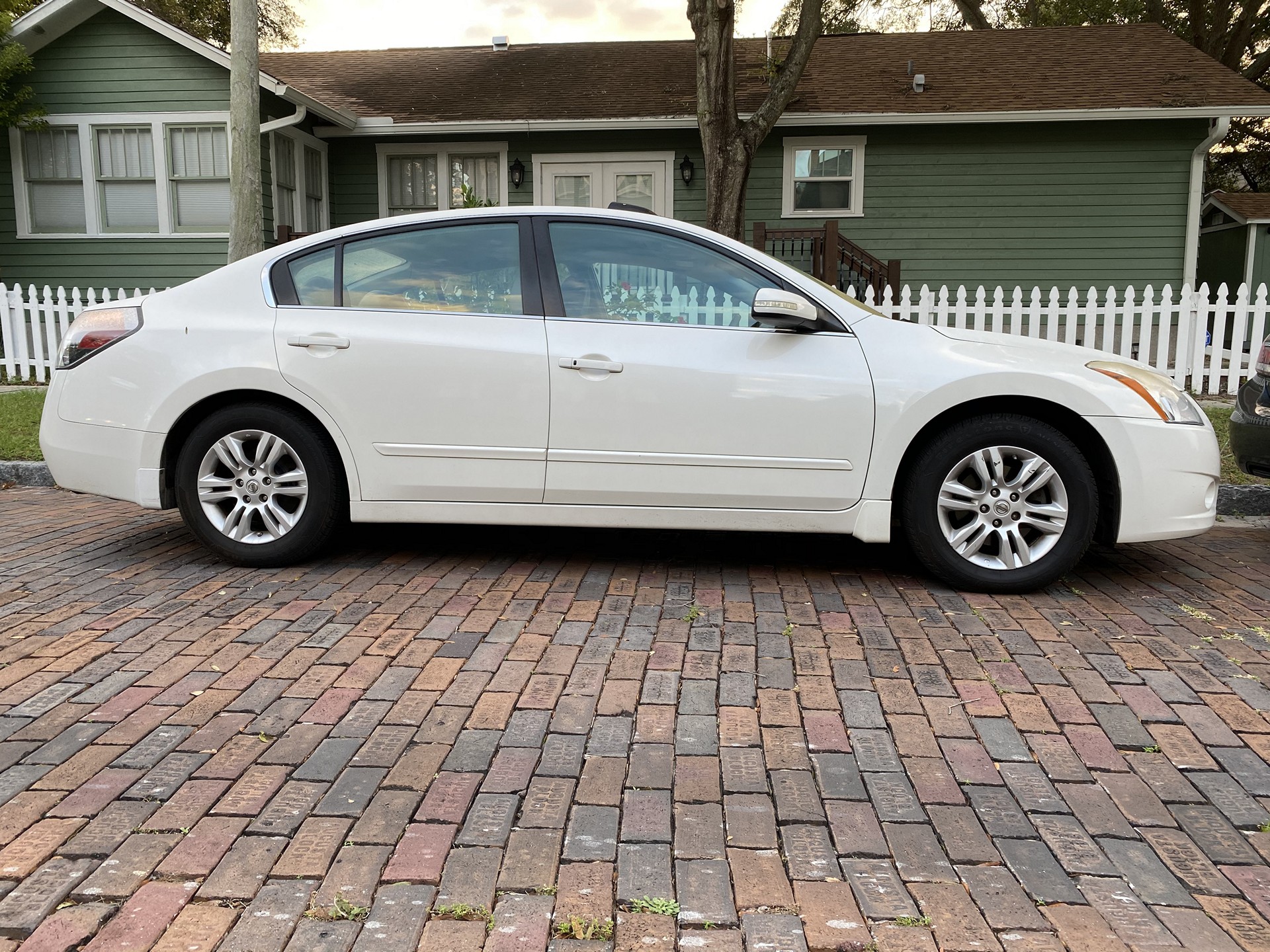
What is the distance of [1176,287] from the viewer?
15352 millimetres

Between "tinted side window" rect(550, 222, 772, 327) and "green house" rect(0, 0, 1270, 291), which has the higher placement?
"green house" rect(0, 0, 1270, 291)

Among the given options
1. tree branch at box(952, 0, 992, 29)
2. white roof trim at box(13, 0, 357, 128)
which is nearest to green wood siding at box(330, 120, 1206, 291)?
white roof trim at box(13, 0, 357, 128)

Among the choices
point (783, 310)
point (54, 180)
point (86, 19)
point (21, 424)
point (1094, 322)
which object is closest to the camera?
point (783, 310)

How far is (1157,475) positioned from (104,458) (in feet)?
15.7

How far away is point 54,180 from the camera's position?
14.9 metres

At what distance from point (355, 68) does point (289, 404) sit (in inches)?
A: 606

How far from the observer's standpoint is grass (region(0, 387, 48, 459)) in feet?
24.4

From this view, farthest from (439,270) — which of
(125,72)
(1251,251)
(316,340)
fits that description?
(1251,251)

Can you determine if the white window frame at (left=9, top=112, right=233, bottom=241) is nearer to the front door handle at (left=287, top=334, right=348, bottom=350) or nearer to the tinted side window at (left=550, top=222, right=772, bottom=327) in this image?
the front door handle at (left=287, top=334, right=348, bottom=350)

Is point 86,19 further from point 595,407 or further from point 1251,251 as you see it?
point 1251,251

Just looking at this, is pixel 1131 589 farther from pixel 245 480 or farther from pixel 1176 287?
pixel 1176 287

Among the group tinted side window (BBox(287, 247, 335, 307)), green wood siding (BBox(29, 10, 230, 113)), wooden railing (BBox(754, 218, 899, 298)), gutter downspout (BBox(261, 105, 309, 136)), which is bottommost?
tinted side window (BBox(287, 247, 335, 307))

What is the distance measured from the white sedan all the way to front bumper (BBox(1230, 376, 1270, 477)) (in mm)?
738

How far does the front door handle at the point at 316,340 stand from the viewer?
4613mm
